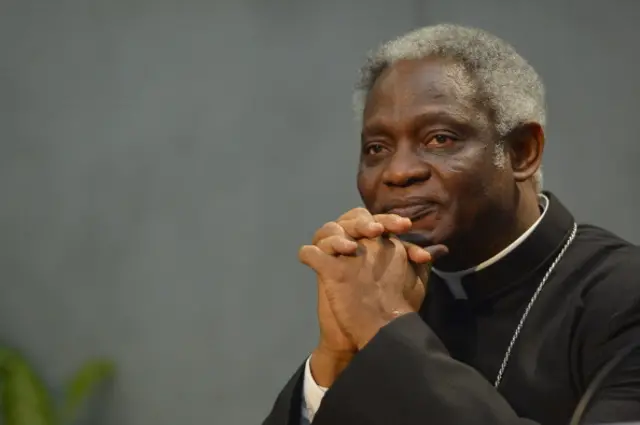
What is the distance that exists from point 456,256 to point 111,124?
1.13 meters

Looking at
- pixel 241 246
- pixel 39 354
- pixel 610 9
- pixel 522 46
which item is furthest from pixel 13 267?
pixel 610 9

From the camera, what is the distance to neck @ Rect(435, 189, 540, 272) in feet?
4.31

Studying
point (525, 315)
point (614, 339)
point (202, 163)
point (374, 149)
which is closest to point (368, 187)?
point (374, 149)

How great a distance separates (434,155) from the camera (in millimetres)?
1264

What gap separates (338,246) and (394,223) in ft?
0.29

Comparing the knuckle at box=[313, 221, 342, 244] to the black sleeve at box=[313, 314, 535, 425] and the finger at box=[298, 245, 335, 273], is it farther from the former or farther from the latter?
the black sleeve at box=[313, 314, 535, 425]

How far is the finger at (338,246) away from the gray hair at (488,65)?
331mm

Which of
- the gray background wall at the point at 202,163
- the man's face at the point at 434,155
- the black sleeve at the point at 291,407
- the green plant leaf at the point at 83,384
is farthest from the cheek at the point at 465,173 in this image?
the green plant leaf at the point at 83,384

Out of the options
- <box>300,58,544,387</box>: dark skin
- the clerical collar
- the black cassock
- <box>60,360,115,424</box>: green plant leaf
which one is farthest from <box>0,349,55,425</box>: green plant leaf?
the clerical collar

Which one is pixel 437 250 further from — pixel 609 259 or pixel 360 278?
pixel 609 259

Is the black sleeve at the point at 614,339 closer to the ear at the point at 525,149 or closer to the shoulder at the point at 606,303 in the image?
the shoulder at the point at 606,303

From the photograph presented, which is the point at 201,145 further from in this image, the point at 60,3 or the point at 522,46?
the point at 522,46

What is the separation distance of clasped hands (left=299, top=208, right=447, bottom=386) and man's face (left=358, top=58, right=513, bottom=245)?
0.30 ft

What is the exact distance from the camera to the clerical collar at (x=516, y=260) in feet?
4.38
